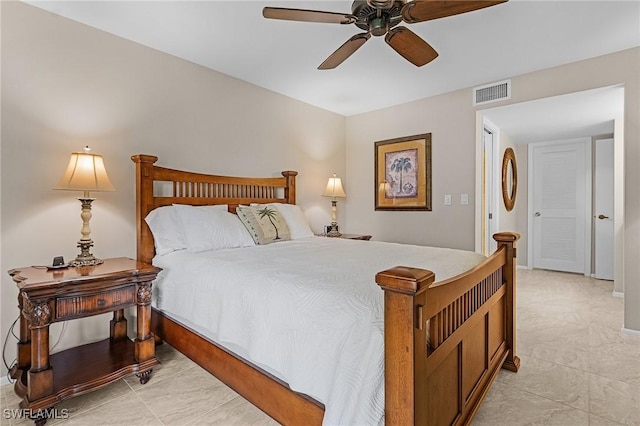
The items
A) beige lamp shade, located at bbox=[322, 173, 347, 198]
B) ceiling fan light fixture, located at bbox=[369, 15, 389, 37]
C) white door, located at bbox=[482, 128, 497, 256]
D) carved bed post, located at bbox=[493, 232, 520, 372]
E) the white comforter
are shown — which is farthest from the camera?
white door, located at bbox=[482, 128, 497, 256]

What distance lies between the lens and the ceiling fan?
1.62 metres

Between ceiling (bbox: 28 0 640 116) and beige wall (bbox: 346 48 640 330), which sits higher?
ceiling (bbox: 28 0 640 116)

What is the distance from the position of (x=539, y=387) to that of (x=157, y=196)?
3.08 m

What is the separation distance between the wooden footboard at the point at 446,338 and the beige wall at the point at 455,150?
5.00 ft

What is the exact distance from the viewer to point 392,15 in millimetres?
1816

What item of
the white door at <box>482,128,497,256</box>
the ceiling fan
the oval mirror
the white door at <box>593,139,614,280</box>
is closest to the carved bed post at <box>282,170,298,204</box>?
the ceiling fan

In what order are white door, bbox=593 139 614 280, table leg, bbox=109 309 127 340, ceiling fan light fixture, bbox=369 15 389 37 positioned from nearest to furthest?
1. ceiling fan light fixture, bbox=369 15 389 37
2. table leg, bbox=109 309 127 340
3. white door, bbox=593 139 614 280

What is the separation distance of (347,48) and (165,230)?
72.6 inches

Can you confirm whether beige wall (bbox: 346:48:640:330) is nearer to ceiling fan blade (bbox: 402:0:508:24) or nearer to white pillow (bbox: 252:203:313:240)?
white pillow (bbox: 252:203:313:240)

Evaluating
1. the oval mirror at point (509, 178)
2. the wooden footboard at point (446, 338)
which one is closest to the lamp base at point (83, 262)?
the wooden footboard at point (446, 338)

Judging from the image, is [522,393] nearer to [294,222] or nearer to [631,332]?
[631,332]

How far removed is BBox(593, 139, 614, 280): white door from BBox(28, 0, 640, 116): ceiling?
2587mm

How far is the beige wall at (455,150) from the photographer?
2855 millimetres

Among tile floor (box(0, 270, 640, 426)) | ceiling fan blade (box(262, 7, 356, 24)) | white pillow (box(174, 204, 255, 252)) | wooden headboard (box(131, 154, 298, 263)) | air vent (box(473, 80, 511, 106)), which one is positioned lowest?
tile floor (box(0, 270, 640, 426))
